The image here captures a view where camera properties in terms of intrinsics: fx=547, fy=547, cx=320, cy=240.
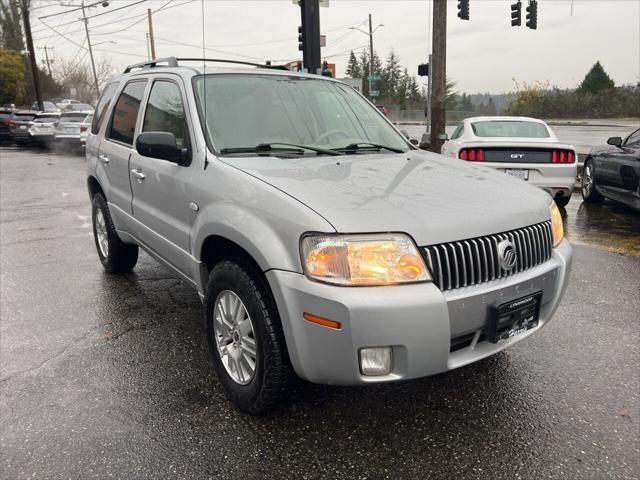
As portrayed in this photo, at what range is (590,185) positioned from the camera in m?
9.11

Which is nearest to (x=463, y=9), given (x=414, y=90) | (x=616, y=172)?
(x=616, y=172)

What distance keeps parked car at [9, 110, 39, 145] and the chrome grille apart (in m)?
25.7

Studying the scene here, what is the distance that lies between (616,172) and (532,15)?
581 inches

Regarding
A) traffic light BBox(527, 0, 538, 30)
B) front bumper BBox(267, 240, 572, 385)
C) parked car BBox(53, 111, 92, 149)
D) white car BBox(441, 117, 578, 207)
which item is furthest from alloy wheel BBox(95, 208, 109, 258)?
traffic light BBox(527, 0, 538, 30)

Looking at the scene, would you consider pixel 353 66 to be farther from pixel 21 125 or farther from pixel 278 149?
pixel 278 149

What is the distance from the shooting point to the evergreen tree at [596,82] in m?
47.5

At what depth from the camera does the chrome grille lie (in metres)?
2.41

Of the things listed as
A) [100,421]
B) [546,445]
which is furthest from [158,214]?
[546,445]

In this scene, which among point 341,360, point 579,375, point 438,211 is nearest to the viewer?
point 341,360

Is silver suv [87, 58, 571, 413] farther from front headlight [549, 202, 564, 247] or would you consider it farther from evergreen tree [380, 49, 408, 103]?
evergreen tree [380, 49, 408, 103]

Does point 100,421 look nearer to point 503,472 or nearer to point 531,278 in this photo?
point 503,472

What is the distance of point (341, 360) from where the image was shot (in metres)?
2.35

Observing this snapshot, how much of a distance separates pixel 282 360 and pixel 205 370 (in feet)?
3.40

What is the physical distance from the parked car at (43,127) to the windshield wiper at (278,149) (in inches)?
876
